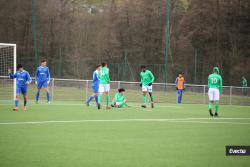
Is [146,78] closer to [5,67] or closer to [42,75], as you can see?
[42,75]

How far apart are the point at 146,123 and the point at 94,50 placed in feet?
147

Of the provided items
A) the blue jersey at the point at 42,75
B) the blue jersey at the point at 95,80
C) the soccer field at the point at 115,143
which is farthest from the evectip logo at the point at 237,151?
the blue jersey at the point at 42,75

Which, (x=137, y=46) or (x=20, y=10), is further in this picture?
(x=137, y=46)

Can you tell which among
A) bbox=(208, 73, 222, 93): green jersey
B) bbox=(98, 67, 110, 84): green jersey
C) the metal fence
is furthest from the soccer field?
the metal fence

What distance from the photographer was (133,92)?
38031 millimetres

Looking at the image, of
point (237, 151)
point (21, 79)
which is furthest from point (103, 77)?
point (237, 151)

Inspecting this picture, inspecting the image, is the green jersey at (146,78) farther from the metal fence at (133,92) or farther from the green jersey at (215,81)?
the metal fence at (133,92)

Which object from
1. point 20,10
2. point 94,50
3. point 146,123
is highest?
point 20,10

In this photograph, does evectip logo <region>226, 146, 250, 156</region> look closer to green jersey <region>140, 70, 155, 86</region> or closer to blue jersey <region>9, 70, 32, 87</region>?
blue jersey <region>9, 70, 32, 87</region>

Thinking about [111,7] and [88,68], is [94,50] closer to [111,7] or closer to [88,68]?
[111,7]

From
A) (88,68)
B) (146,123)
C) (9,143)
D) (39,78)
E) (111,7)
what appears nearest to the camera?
(9,143)

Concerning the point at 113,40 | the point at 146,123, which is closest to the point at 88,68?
the point at 113,40

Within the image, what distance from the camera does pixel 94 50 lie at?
61.6 metres

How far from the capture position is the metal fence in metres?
34.9
